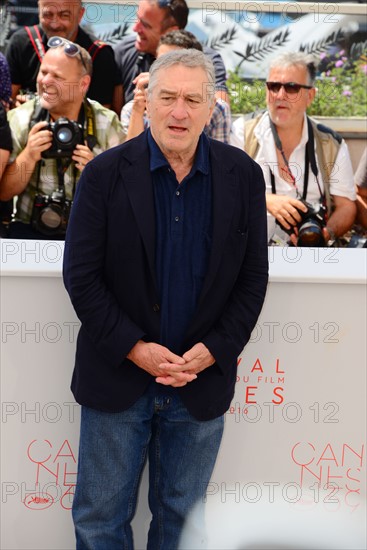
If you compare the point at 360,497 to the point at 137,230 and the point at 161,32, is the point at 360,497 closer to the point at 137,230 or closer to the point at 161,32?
the point at 137,230

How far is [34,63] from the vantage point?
3.32 m

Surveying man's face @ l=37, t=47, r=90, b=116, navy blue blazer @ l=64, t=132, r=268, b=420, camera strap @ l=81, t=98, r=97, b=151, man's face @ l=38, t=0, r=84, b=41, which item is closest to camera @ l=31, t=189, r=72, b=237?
camera strap @ l=81, t=98, r=97, b=151

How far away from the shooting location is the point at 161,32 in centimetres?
336

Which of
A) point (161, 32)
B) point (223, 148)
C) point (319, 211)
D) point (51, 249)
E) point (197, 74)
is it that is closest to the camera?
point (197, 74)

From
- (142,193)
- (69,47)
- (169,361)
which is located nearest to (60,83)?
(69,47)

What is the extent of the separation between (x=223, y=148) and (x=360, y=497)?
1113mm

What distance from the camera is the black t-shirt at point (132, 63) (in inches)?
133

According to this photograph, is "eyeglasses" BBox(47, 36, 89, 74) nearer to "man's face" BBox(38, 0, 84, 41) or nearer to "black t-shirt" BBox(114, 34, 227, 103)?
"man's face" BBox(38, 0, 84, 41)

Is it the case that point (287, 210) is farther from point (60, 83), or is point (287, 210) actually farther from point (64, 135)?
point (60, 83)

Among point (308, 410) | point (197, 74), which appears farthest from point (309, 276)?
point (197, 74)

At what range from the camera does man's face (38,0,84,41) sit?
10.5ft

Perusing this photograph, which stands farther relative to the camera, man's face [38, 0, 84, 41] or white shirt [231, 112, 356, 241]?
man's face [38, 0, 84, 41]

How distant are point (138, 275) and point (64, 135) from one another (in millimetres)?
994

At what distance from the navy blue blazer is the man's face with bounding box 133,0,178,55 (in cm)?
145
